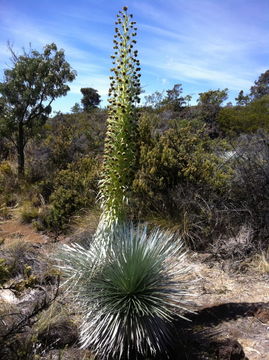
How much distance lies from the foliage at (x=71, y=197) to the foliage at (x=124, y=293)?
3914 mm

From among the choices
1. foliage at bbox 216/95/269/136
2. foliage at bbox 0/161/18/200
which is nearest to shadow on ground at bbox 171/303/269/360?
foliage at bbox 0/161/18/200

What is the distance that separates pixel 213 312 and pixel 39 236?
4222 mm

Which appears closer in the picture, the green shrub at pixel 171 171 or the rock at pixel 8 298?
the rock at pixel 8 298

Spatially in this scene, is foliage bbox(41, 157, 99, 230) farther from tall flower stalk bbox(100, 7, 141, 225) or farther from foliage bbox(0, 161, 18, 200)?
tall flower stalk bbox(100, 7, 141, 225)

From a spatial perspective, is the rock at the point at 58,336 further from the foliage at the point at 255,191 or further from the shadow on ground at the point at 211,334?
the foliage at the point at 255,191

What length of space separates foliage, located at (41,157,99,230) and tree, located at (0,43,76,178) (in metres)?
3.13

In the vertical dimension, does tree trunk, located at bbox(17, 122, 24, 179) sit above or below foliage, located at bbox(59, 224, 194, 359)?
above

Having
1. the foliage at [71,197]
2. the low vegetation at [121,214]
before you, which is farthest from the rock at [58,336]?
the foliage at [71,197]

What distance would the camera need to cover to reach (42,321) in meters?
3.29

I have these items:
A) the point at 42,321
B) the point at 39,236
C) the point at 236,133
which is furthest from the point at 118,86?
the point at 236,133

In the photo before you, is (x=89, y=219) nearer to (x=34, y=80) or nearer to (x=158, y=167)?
(x=158, y=167)

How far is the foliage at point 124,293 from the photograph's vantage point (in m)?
2.81

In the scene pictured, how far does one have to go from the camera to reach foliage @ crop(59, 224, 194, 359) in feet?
9.23

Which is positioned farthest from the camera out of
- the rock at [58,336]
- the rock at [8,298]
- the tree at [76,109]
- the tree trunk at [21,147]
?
the tree at [76,109]
